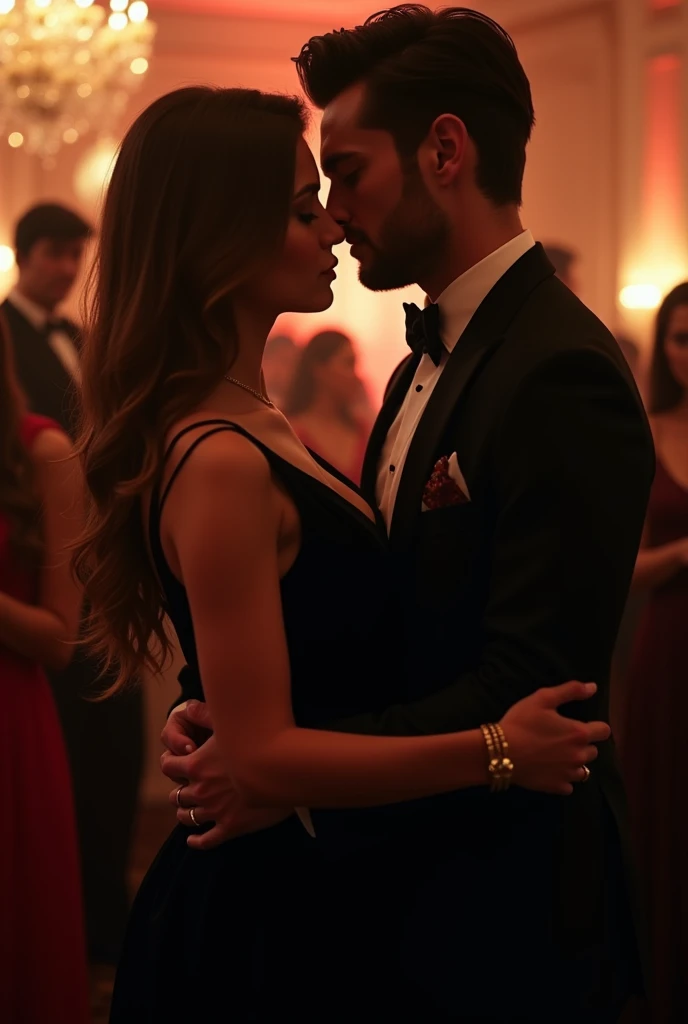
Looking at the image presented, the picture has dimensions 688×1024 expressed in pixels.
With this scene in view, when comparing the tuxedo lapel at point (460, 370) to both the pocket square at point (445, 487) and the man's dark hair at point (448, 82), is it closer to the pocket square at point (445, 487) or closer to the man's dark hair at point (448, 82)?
the pocket square at point (445, 487)

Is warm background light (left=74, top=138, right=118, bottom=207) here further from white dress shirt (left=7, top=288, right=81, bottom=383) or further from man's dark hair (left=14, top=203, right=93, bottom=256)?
white dress shirt (left=7, top=288, right=81, bottom=383)

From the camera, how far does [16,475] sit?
8.91ft

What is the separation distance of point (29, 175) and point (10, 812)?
5.31 metres

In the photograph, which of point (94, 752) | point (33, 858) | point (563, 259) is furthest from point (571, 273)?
point (33, 858)

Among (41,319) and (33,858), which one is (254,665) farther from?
(41,319)

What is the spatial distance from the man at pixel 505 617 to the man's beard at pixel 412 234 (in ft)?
0.20

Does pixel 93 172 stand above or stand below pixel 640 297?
above

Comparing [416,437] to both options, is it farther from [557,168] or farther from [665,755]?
[557,168]

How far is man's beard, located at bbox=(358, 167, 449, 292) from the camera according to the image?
191 centimetres

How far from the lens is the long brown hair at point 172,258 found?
5.28 ft

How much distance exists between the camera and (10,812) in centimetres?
262

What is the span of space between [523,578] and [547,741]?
207mm

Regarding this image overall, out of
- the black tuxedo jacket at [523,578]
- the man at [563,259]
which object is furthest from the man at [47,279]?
the black tuxedo jacket at [523,578]

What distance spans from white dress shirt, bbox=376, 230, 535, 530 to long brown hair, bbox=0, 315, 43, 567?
0.98m
